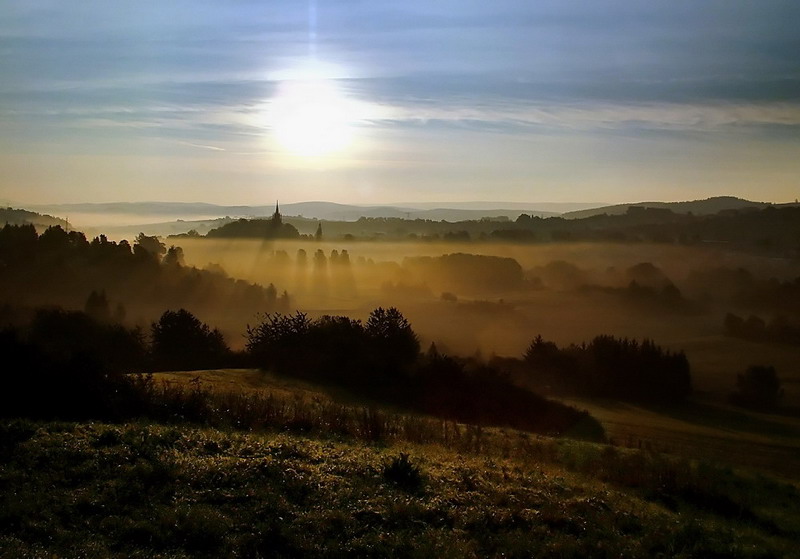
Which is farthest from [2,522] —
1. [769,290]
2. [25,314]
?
[769,290]

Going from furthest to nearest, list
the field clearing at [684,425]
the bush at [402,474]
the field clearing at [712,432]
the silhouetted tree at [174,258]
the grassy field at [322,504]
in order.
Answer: the silhouetted tree at [174,258] < the field clearing at [712,432] < the field clearing at [684,425] < the bush at [402,474] < the grassy field at [322,504]

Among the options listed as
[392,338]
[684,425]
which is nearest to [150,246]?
[392,338]

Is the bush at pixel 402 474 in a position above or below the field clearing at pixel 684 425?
above

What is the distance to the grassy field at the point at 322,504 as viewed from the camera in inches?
428

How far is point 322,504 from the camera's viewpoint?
1248 cm

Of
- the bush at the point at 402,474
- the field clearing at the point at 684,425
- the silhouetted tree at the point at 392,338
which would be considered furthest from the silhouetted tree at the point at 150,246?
the bush at the point at 402,474

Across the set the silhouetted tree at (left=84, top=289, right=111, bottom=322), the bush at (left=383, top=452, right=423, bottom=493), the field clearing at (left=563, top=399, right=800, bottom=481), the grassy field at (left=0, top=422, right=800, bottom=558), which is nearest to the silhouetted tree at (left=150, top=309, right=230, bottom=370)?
the field clearing at (left=563, top=399, right=800, bottom=481)

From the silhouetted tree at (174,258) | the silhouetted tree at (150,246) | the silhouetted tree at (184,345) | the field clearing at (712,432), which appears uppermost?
the silhouetted tree at (150,246)

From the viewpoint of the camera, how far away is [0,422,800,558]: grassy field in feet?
35.7

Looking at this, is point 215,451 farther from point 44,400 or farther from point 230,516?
point 44,400

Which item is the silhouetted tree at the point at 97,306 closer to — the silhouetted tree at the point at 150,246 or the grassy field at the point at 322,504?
the silhouetted tree at the point at 150,246

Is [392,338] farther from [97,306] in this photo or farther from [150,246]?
[150,246]

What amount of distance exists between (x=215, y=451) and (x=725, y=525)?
1053 centimetres

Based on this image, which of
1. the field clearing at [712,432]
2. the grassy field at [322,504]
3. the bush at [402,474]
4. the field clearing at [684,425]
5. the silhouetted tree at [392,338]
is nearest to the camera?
the grassy field at [322,504]
